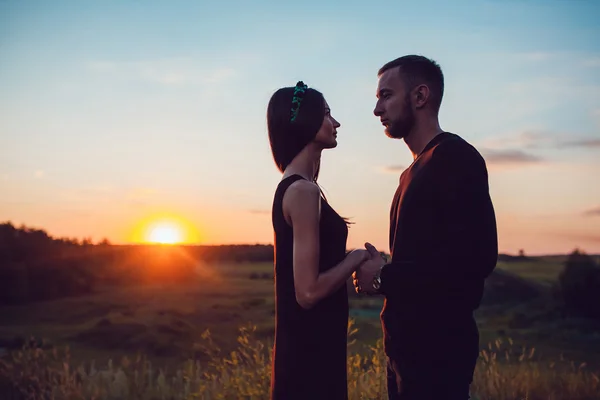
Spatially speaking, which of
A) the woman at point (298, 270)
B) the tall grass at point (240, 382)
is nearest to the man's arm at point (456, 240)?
the woman at point (298, 270)

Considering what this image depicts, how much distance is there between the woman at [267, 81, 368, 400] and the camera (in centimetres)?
371

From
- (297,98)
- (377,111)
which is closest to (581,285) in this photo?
(377,111)

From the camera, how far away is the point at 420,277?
3842 mm

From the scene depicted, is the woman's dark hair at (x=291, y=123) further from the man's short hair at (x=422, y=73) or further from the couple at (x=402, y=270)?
the man's short hair at (x=422, y=73)

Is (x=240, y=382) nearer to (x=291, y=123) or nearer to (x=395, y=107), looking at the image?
(x=395, y=107)

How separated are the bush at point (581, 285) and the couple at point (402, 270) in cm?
1953

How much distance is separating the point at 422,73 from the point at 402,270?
1.34 m

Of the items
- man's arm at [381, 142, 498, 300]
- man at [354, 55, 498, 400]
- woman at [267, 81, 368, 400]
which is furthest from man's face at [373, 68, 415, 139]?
woman at [267, 81, 368, 400]

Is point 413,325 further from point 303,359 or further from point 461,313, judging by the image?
point 303,359

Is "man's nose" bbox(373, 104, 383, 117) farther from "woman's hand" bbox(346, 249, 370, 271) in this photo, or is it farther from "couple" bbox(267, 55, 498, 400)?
"woman's hand" bbox(346, 249, 370, 271)

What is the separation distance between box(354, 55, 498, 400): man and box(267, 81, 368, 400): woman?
29cm

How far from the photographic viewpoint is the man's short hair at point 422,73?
4422 millimetres

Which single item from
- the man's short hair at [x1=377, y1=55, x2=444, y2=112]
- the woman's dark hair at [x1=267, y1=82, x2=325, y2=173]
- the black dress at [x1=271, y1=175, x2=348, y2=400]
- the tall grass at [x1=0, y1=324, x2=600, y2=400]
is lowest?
the tall grass at [x1=0, y1=324, x2=600, y2=400]

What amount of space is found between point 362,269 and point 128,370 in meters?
6.34
